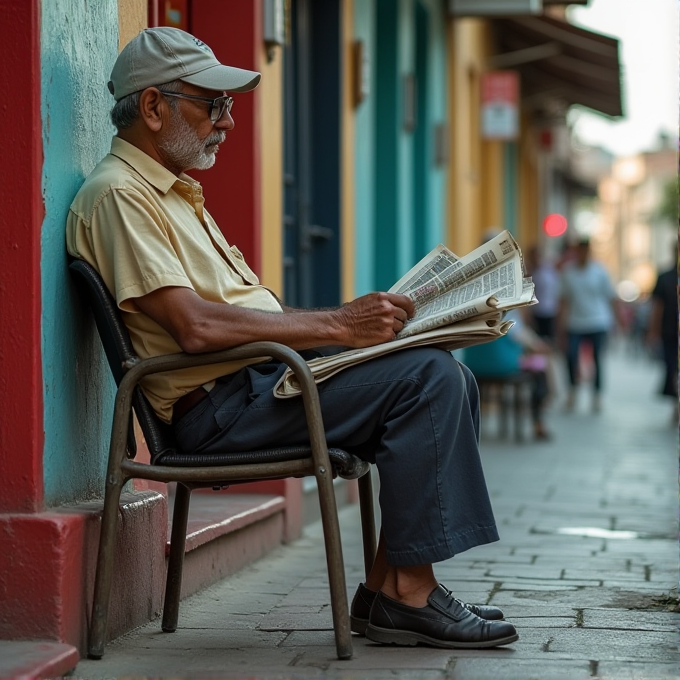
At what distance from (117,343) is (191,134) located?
2.07 feet

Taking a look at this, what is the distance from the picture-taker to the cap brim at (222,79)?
Result: 3.60 metres

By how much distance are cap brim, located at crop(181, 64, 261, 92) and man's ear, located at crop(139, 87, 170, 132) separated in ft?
0.31

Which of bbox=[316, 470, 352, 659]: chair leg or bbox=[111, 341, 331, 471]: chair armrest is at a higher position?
bbox=[111, 341, 331, 471]: chair armrest

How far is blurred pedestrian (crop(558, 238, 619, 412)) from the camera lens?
48.3 feet

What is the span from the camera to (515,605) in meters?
4.36

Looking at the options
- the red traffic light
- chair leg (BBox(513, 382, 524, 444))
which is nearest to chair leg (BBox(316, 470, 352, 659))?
chair leg (BBox(513, 382, 524, 444))

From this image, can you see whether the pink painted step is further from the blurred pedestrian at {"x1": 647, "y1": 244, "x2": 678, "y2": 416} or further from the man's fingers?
the blurred pedestrian at {"x1": 647, "y1": 244, "x2": 678, "y2": 416}

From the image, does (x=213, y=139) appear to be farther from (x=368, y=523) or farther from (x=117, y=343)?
(x=368, y=523)

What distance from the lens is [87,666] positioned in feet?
11.3

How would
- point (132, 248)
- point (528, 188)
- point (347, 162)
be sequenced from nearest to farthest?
1. point (132, 248)
2. point (347, 162)
3. point (528, 188)

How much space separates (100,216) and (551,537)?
320 cm

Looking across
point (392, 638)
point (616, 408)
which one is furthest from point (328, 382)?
point (616, 408)

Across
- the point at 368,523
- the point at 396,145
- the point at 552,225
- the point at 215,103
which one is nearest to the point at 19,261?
the point at 215,103

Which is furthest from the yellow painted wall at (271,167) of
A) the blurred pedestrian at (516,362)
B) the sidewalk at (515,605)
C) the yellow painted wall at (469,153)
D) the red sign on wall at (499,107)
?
the red sign on wall at (499,107)
